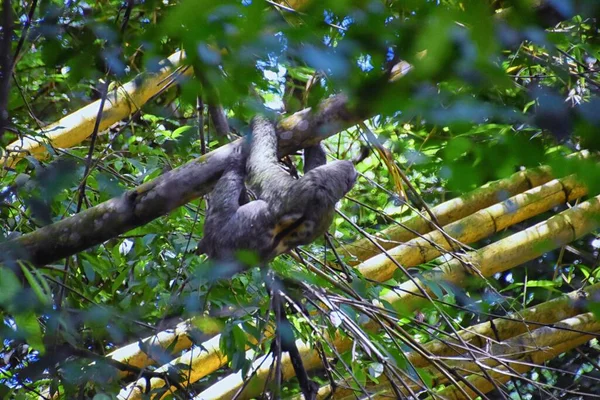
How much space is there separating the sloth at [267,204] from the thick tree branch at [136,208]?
0.15 meters

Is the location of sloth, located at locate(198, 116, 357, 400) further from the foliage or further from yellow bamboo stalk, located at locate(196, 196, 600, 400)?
yellow bamboo stalk, located at locate(196, 196, 600, 400)

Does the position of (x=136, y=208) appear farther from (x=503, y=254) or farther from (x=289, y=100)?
(x=503, y=254)

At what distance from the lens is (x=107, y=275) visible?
10.9 feet

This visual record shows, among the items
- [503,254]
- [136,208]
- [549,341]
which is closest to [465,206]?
[503,254]

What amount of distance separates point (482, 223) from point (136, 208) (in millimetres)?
2464

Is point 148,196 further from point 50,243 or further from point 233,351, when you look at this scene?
point 233,351

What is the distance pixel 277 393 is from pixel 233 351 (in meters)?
0.41

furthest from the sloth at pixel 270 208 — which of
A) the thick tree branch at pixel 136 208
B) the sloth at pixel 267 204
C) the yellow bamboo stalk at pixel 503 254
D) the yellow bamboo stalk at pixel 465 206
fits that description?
the yellow bamboo stalk at pixel 465 206

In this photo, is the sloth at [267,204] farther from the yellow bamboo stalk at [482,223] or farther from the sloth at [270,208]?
the yellow bamboo stalk at [482,223]

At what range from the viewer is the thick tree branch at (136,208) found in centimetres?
226

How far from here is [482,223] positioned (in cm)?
416

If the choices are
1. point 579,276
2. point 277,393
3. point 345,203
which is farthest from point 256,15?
point 579,276

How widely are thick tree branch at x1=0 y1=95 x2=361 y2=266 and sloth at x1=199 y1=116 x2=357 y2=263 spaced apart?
5.8 inches

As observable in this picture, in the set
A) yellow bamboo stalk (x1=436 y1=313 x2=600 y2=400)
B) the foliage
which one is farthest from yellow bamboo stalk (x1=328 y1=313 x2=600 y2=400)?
the foliage
